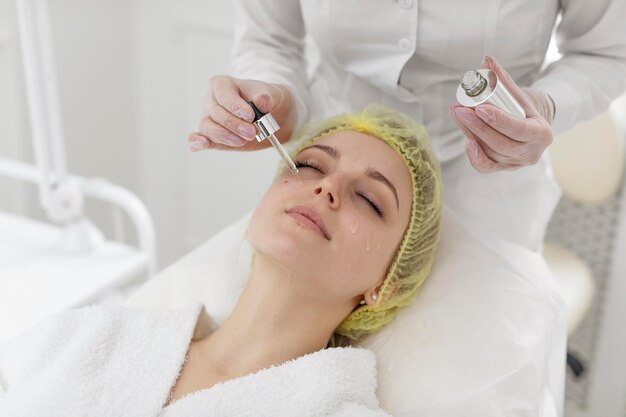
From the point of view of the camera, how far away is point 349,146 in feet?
4.61

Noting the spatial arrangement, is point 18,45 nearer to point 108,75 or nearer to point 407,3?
point 108,75

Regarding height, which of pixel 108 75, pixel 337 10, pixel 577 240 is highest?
pixel 337 10

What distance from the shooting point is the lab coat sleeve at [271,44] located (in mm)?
1558

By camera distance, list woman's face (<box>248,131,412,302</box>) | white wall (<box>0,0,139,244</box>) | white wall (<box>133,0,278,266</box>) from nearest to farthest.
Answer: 1. woman's face (<box>248,131,412,302</box>)
2. white wall (<box>0,0,139,244</box>)
3. white wall (<box>133,0,278,266</box>)

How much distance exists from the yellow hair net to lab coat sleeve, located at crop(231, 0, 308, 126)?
172mm

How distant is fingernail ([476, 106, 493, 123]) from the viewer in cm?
108

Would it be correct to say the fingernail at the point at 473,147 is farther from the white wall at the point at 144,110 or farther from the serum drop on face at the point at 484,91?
the white wall at the point at 144,110

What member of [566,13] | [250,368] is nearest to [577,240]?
[566,13]

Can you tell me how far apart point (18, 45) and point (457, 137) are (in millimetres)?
1509

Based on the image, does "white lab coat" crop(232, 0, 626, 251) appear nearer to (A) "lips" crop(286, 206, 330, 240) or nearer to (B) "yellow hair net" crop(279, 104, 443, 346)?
(B) "yellow hair net" crop(279, 104, 443, 346)

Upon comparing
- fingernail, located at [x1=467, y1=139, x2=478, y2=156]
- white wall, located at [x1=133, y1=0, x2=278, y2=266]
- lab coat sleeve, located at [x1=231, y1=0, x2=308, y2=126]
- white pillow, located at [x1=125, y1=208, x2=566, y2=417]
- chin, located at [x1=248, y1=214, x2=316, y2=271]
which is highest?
fingernail, located at [x1=467, y1=139, x2=478, y2=156]

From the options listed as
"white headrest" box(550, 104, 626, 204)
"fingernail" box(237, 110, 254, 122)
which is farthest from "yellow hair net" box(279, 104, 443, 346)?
"white headrest" box(550, 104, 626, 204)

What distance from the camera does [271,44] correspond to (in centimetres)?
163

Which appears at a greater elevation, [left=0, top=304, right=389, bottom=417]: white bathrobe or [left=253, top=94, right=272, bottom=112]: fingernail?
[left=253, top=94, right=272, bottom=112]: fingernail
